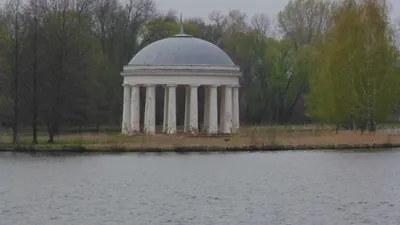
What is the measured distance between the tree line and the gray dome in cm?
435

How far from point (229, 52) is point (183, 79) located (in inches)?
1137

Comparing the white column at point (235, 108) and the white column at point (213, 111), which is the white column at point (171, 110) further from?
the white column at point (235, 108)

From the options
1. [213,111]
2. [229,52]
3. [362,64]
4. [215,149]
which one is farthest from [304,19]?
[215,149]

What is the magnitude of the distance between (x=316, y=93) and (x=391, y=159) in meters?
31.8

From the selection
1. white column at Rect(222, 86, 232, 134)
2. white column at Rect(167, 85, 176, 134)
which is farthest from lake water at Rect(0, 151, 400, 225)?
white column at Rect(222, 86, 232, 134)

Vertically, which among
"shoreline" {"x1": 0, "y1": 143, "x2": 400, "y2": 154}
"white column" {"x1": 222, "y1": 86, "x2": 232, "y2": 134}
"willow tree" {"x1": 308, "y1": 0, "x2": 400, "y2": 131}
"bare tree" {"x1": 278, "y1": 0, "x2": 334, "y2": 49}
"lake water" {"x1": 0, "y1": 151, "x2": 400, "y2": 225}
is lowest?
"lake water" {"x1": 0, "y1": 151, "x2": 400, "y2": 225}

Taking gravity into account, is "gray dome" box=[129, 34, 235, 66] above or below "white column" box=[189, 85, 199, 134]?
above

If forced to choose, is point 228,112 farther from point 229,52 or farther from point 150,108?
point 229,52

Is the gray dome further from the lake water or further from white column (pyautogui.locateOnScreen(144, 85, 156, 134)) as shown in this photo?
the lake water

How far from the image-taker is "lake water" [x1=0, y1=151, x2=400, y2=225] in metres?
31.2

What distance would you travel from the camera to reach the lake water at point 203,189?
31.2 meters

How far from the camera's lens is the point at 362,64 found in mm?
71562

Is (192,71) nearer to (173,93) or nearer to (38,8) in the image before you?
(173,93)

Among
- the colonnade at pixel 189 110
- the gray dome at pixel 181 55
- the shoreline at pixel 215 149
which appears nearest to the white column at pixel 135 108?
the colonnade at pixel 189 110
